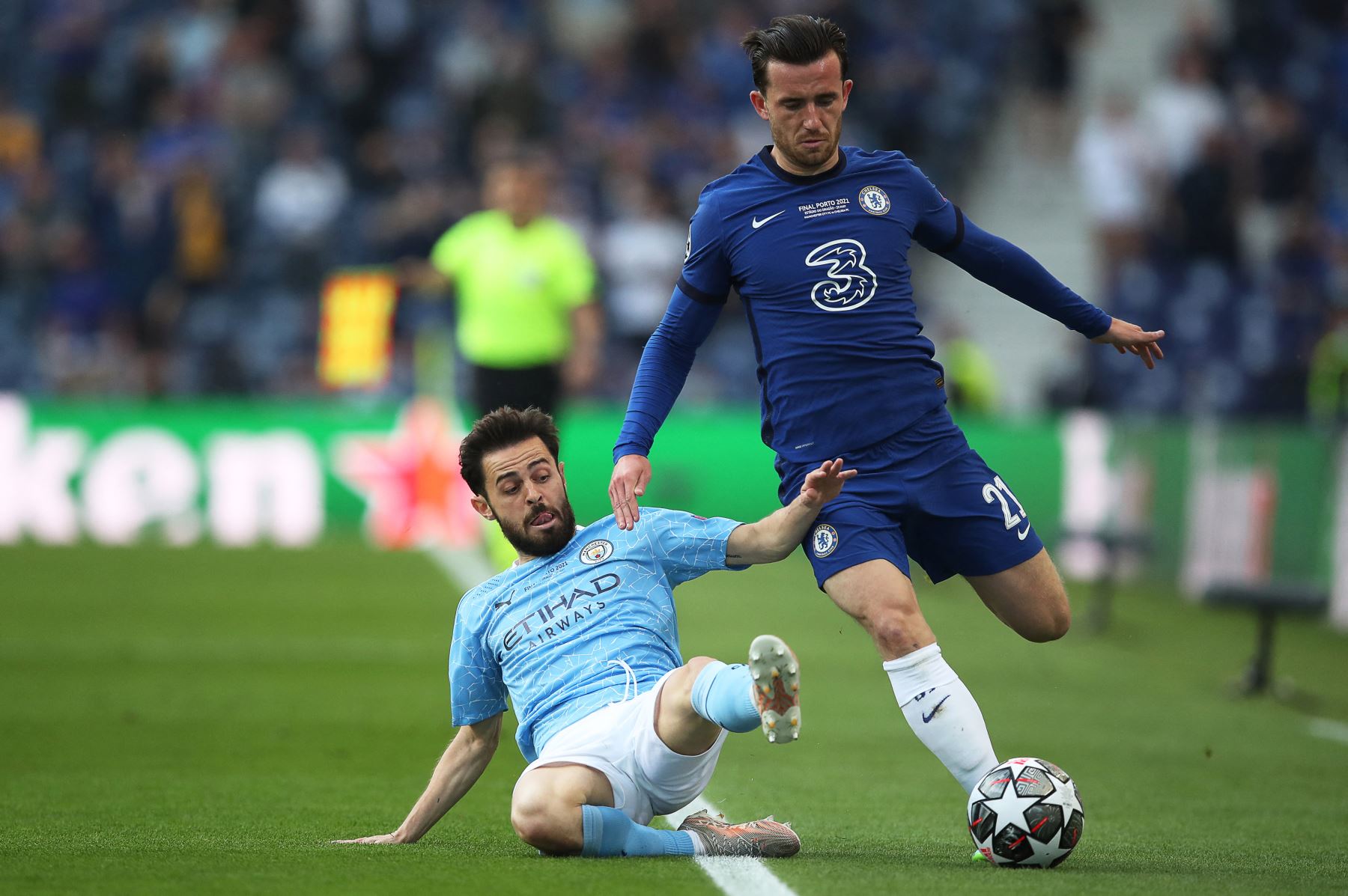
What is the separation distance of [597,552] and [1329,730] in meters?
4.64

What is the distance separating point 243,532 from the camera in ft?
50.0

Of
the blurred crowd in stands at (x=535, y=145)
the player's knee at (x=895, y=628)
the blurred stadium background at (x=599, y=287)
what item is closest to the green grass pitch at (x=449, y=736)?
the blurred stadium background at (x=599, y=287)

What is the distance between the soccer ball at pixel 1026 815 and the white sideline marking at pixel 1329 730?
3771mm

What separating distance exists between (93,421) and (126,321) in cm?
197

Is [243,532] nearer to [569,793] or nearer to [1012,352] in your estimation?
[1012,352]

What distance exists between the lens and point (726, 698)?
4.43 meters

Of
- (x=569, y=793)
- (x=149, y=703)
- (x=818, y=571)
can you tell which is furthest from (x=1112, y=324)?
(x=149, y=703)

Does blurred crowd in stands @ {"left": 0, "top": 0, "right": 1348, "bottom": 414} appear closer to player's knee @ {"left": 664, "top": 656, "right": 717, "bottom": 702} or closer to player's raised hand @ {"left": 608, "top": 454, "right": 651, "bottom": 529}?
player's raised hand @ {"left": 608, "top": 454, "right": 651, "bottom": 529}

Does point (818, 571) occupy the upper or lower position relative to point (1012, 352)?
lower

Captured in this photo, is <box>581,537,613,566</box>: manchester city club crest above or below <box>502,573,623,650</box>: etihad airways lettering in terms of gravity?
above

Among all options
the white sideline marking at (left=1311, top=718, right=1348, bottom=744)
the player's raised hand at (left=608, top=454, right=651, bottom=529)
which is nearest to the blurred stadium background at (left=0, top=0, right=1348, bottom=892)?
the white sideline marking at (left=1311, top=718, right=1348, bottom=744)

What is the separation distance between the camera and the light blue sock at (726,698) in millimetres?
4379

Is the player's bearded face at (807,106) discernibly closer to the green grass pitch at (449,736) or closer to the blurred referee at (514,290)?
the green grass pitch at (449,736)

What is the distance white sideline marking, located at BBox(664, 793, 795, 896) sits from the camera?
4.38m
